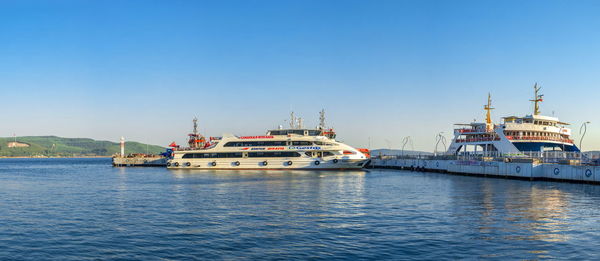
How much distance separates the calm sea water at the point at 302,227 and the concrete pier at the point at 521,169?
1217 centimetres

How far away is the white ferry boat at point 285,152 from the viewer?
245 feet

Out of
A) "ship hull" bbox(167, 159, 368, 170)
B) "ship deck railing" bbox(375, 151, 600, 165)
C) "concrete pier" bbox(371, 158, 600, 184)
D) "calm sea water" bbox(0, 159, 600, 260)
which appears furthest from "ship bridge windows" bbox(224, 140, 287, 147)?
"calm sea water" bbox(0, 159, 600, 260)

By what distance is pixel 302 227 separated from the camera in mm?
21875

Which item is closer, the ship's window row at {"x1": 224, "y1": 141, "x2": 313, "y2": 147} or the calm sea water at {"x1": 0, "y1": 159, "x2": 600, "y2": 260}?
the calm sea water at {"x1": 0, "y1": 159, "x2": 600, "y2": 260}

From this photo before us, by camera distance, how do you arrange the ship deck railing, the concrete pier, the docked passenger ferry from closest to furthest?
the concrete pier → the ship deck railing → the docked passenger ferry

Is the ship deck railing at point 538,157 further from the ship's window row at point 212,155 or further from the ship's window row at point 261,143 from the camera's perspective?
the ship's window row at point 212,155

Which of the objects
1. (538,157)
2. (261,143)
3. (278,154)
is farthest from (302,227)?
(261,143)

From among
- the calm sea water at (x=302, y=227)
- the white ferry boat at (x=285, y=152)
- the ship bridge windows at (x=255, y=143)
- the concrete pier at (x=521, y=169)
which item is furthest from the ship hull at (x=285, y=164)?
the calm sea water at (x=302, y=227)

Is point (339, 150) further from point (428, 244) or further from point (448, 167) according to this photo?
point (428, 244)

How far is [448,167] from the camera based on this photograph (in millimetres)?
71625

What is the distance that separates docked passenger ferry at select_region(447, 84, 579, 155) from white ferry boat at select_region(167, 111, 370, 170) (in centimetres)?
2069

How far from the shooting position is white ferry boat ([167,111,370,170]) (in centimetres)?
7462

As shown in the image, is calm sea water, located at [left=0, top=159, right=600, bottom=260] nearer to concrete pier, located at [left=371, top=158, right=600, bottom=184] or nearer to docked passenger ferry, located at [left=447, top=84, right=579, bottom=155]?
concrete pier, located at [left=371, top=158, right=600, bottom=184]

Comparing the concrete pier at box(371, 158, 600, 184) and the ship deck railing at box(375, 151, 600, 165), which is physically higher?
the ship deck railing at box(375, 151, 600, 165)
